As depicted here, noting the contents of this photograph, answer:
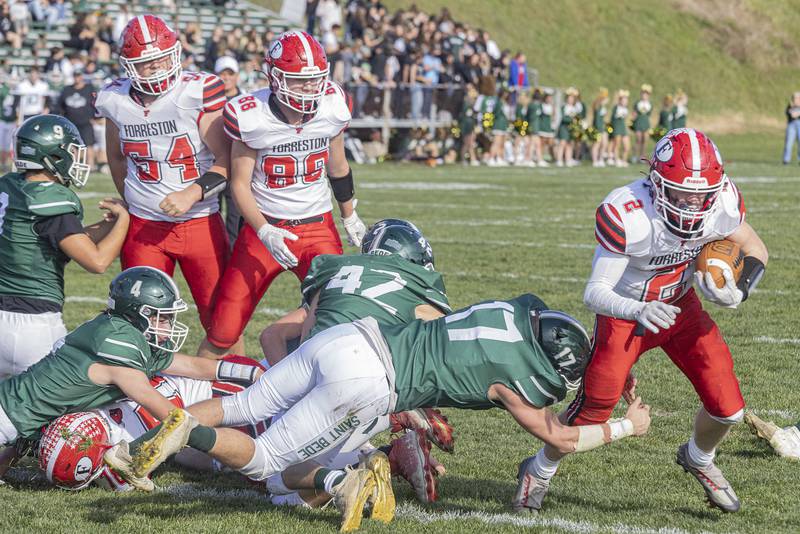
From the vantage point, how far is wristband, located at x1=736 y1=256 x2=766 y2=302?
4270mm

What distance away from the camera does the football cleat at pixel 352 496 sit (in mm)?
3969

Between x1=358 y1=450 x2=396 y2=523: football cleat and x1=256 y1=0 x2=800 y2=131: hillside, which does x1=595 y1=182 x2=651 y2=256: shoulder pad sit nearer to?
x1=358 y1=450 x2=396 y2=523: football cleat

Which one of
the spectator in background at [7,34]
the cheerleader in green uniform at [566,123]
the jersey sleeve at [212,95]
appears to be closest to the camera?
the jersey sleeve at [212,95]

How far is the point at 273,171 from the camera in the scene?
5727 millimetres

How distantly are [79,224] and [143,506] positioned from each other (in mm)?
1324

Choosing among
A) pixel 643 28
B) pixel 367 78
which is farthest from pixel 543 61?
pixel 367 78

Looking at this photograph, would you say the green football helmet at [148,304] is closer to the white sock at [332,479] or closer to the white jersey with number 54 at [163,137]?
the white sock at [332,479]

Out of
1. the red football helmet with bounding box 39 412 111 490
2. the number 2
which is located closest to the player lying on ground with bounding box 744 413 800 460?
the red football helmet with bounding box 39 412 111 490

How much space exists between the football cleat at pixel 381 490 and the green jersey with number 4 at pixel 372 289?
1.88 feet

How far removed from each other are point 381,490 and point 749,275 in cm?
162

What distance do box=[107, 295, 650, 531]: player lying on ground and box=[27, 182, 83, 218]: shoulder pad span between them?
4.25 feet

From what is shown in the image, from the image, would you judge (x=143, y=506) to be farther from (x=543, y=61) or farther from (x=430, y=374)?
(x=543, y=61)

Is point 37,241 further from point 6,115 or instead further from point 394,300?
point 6,115

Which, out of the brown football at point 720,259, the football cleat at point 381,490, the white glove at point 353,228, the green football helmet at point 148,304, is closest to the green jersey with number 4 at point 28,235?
the green football helmet at point 148,304
